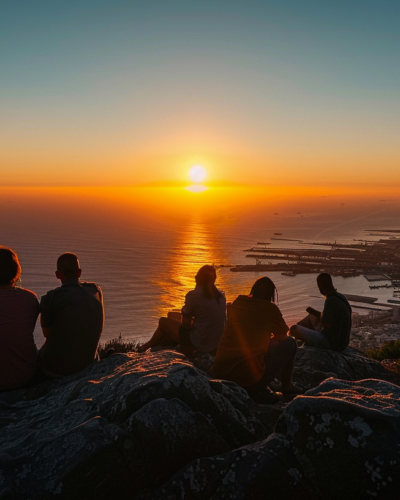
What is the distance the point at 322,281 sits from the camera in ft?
25.3

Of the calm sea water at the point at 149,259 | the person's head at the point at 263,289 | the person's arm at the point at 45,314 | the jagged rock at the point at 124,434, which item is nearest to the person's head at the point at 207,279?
the person's head at the point at 263,289

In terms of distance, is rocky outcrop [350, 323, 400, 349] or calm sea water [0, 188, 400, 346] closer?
rocky outcrop [350, 323, 400, 349]

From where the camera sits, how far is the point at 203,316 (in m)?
7.40

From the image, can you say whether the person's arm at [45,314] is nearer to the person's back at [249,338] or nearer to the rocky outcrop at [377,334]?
the person's back at [249,338]

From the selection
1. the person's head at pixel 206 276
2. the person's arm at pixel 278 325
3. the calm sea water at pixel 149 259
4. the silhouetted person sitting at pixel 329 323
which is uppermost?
the person's head at pixel 206 276

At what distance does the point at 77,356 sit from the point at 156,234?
105 m

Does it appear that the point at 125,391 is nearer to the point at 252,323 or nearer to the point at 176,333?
the point at 252,323

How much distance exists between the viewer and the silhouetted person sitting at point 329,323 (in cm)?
777

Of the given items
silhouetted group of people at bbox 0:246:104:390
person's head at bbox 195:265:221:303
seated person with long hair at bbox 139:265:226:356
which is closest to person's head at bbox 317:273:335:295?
seated person with long hair at bbox 139:265:226:356

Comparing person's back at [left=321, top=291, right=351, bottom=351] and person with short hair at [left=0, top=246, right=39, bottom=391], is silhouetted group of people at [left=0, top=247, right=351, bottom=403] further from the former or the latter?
person's back at [left=321, top=291, right=351, bottom=351]

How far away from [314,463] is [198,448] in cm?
95

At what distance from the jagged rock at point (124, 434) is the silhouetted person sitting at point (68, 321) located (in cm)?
122

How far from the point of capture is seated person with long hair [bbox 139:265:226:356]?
23.7 ft

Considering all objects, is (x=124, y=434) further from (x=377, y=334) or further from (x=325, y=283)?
(x=377, y=334)
